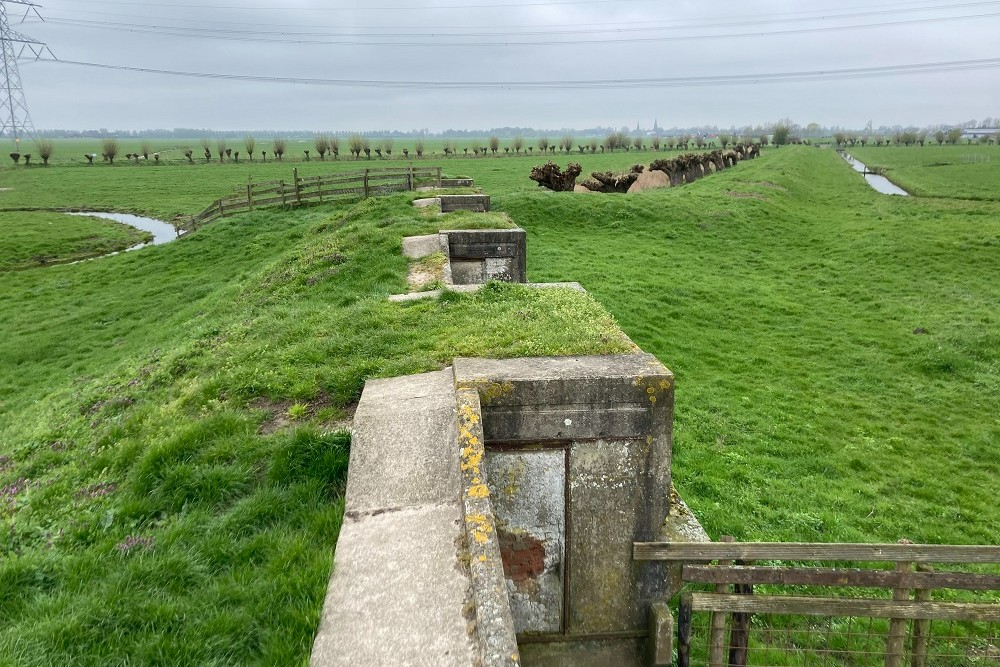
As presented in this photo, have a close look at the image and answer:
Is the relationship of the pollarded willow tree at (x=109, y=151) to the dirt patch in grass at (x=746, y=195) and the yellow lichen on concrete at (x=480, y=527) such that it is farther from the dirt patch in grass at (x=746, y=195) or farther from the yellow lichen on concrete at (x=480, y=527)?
the yellow lichen on concrete at (x=480, y=527)

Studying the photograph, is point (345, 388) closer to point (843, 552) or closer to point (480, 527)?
point (480, 527)

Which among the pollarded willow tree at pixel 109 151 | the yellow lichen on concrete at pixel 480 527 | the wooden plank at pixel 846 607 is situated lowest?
the wooden plank at pixel 846 607

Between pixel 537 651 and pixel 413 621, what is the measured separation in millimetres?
2355

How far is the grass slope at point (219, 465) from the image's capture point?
3438 mm

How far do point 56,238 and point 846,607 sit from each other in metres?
34.8

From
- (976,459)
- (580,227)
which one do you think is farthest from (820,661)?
(580,227)

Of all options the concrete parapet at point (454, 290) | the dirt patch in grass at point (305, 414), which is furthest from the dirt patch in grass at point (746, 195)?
the dirt patch in grass at point (305, 414)

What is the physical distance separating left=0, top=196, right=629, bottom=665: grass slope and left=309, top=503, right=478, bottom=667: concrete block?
162 millimetres

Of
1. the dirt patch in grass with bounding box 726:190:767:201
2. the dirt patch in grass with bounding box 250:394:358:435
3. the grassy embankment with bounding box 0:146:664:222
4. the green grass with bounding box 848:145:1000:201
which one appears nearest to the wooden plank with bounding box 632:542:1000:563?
the dirt patch in grass with bounding box 250:394:358:435

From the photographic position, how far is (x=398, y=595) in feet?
11.1

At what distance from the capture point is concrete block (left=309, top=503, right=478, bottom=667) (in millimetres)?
3014

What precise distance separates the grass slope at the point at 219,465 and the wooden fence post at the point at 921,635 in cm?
292

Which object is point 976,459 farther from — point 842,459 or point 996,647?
point 996,647

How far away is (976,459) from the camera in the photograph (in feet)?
29.5
